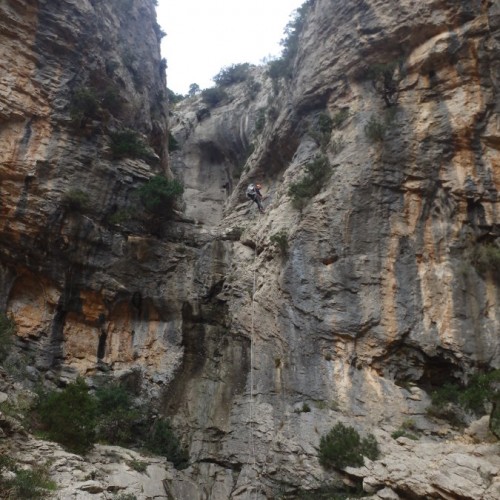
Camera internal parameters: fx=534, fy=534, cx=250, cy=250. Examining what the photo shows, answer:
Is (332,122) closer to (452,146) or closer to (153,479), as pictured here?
(452,146)

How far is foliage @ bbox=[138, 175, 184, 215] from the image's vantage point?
20.6 m

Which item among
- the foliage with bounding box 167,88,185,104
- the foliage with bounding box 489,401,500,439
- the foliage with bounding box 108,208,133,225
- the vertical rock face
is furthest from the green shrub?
the foliage with bounding box 167,88,185,104

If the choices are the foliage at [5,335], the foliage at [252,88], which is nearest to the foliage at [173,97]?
A: the foliage at [252,88]

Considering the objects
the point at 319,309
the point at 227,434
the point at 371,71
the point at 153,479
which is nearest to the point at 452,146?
the point at 371,71

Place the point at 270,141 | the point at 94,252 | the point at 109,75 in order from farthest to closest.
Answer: the point at 270,141 → the point at 109,75 → the point at 94,252

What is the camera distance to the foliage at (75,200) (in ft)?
60.5

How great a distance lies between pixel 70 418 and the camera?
→ 13.3 m

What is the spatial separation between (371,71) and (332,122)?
91.4 inches

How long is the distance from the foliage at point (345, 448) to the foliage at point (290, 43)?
17989 mm

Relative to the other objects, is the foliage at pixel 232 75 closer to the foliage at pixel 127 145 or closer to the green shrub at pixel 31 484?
the foliage at pixel 127 145

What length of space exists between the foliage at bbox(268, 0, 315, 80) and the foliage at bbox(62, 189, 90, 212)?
12.5 metres

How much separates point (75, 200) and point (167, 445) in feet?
28.7

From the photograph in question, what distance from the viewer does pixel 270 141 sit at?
2462 centimetres

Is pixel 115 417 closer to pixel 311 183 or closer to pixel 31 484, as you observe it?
pixel 31 484
